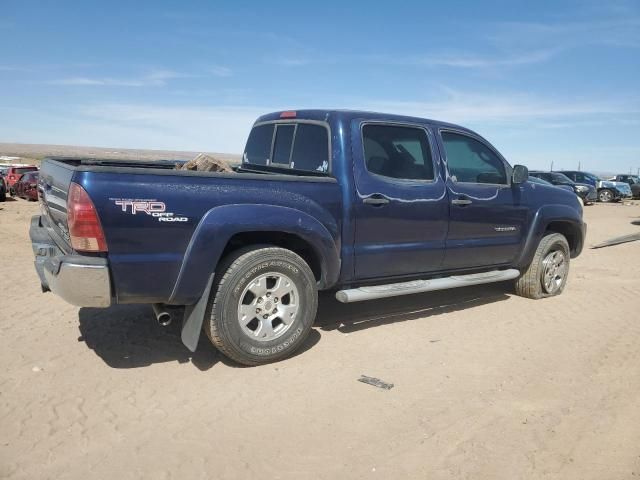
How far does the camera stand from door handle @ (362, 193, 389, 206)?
4488mm

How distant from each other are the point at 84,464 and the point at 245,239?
1.86m

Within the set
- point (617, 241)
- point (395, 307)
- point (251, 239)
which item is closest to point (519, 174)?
point (395, 307)

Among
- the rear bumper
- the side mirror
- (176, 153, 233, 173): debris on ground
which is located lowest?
the rear bumper

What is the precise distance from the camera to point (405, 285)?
4.91 meters

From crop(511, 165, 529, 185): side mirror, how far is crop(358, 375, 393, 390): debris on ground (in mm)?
2903

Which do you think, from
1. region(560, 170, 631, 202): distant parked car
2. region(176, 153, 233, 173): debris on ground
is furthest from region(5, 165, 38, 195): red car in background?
region(560, 170, 631, 202): distant parked car

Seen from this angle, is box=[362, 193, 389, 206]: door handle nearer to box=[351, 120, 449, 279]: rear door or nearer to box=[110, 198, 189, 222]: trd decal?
box=[351, 120, 449, 279]: rear door

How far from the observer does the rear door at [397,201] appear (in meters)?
4.54

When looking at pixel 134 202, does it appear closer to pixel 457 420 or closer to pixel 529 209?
pixel 457 420

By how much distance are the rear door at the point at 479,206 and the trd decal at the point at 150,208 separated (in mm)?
2712

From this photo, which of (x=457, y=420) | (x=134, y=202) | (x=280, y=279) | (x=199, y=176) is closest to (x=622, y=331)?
(x=457, y=420)

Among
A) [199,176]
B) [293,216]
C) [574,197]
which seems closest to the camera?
[199,176]

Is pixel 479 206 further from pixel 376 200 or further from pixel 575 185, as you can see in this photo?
pixel 575 185

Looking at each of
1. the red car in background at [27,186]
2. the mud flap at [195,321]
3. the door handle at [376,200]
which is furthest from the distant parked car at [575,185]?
the mud flap at [195,321]
